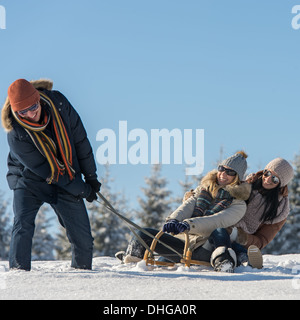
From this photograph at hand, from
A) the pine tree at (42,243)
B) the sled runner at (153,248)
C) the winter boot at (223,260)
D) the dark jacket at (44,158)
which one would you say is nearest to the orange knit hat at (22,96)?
the dark jacket at (44,158)

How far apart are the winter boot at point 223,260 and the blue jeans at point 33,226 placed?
123 cm

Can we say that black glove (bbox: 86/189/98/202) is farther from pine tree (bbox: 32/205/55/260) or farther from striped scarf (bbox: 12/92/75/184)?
pine tree (bbox: 32/205/55/260)

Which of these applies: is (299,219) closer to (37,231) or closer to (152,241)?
(37,231)

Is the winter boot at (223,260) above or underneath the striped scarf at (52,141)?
underneath

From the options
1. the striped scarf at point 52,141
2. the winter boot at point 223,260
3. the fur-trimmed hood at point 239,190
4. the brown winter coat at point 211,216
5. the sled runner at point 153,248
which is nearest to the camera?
the striped scarf at point 52,141

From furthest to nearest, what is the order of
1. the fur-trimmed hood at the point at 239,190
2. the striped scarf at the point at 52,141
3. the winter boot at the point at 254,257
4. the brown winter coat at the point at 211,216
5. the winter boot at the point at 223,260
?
the fur-trimmed hood at the point at 239,190 < the brown winter coat at the point at 211,216 < the winter boot at the point at 254,257 < the winter boot at the point at 223,260 < the striped scarf at the point at 52,141

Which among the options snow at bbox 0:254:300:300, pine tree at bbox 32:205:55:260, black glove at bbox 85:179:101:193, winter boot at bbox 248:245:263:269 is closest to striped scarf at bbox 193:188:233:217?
winter boot at bbox 248:245:263:269

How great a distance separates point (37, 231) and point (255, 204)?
88.5ft

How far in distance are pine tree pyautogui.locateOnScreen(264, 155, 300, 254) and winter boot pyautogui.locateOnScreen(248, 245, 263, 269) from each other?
73.9ft

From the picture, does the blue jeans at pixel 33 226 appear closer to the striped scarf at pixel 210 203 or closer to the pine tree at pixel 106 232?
the striped scarf at pixel 210 203

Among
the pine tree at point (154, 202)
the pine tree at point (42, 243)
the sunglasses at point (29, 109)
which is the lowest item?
the pine tree at point (42, 243)

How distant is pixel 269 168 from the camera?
6.44m

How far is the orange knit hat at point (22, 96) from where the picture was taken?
15.7 feet

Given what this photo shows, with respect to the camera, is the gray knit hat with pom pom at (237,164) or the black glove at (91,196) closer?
the black glove at (91,196)
